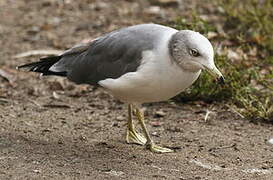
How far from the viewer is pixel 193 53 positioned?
4547mm

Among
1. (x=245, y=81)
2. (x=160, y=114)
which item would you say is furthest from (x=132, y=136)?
(x=245, y=81)

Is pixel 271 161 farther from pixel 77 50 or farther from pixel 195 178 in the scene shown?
pixel 77 50

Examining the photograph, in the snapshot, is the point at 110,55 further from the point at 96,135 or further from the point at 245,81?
the point at 245,81

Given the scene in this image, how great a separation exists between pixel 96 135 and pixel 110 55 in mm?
800

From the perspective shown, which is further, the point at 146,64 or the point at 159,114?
the point at 159,114

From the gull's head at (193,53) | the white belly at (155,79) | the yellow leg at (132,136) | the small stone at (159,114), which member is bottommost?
the small stone at (159,114)

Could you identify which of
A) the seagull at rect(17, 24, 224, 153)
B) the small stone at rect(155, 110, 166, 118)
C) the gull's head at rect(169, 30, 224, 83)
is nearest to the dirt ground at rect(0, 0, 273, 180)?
the small stone at rect(155, 110, 166, 118)

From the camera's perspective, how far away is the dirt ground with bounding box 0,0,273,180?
4578 millimetres

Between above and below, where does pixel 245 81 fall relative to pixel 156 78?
below

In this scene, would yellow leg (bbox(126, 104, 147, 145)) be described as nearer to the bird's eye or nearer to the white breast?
the white breast

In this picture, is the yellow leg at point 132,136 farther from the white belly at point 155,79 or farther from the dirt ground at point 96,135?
the white belly at point 155,79

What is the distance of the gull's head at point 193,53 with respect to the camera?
4.52 metres

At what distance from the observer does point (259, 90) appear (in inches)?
242

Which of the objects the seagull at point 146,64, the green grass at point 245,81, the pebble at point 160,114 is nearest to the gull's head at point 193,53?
the seagull at point 146,64
